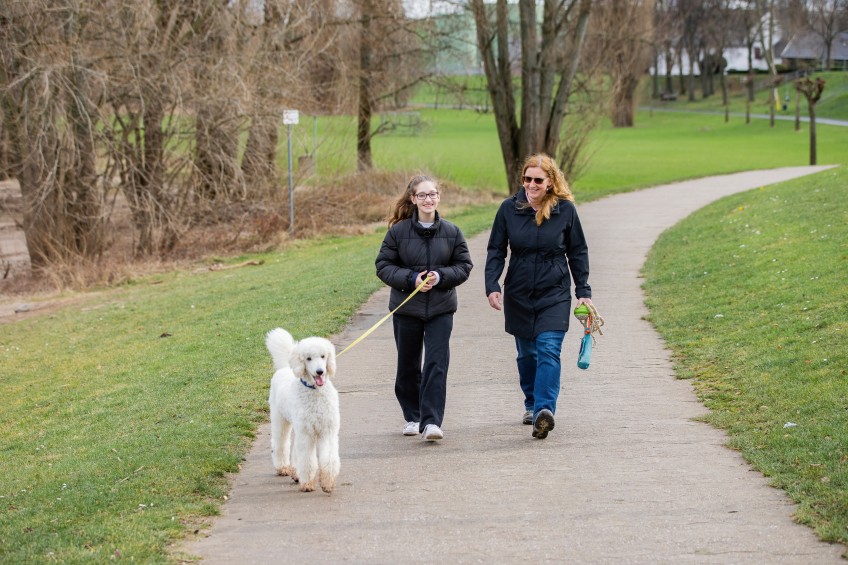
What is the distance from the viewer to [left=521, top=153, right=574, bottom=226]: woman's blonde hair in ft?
26.2

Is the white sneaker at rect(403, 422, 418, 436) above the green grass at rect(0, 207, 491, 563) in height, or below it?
above

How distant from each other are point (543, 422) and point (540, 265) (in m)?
1.15

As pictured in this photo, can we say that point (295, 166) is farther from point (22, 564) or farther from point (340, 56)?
point (22, 564)

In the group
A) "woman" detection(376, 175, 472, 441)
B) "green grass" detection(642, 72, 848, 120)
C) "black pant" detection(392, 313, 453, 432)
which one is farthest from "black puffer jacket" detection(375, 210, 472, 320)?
"green grass" detection(642, 72, 848, 120)

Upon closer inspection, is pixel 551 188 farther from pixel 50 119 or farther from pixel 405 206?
pixel 50 119

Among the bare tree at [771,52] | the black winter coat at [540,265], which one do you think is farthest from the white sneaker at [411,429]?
the bare tree at [771,52]

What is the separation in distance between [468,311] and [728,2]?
95635 millimetres

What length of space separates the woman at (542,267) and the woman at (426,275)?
0.38 m

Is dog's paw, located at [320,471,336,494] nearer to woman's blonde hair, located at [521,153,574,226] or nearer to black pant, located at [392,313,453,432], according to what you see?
black pant, located at [392,313,453,432]

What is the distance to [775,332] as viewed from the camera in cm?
1110

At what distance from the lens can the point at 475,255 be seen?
745 inches

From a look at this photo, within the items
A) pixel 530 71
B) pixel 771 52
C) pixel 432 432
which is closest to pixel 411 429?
pixel 432 432

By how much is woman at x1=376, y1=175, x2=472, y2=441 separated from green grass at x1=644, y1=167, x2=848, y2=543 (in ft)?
7.22

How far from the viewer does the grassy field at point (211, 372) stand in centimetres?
646
